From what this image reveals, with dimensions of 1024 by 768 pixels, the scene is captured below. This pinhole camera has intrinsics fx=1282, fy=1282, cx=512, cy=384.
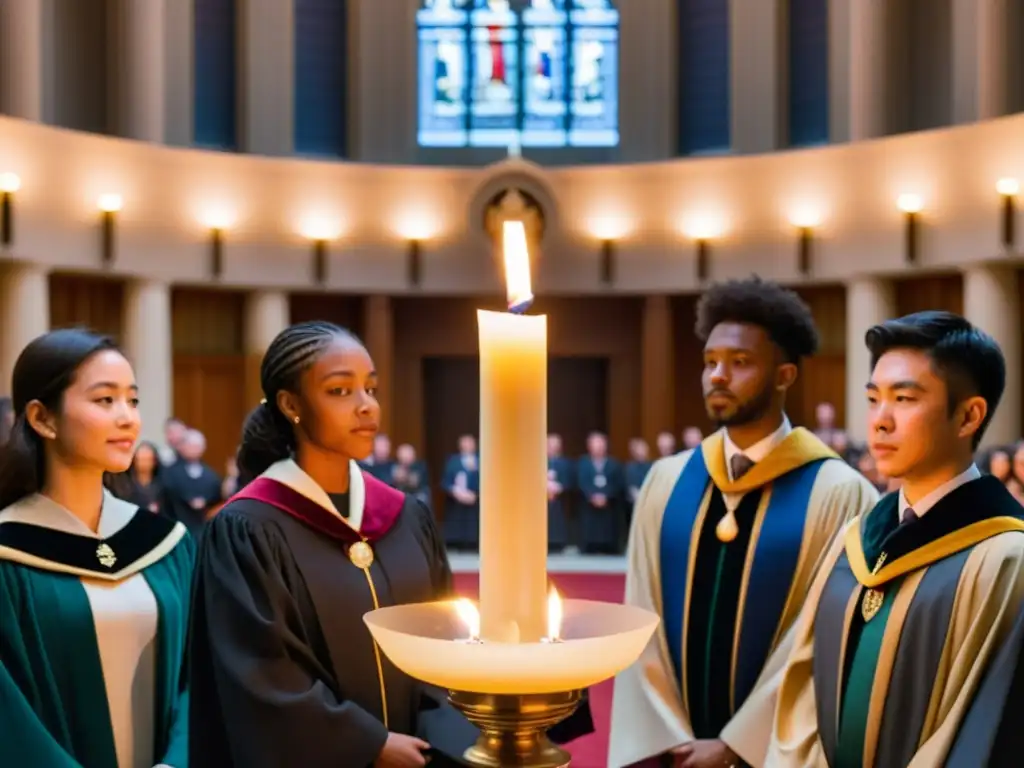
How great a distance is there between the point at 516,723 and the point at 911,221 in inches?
469

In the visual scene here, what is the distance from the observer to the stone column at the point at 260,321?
45.9 ft

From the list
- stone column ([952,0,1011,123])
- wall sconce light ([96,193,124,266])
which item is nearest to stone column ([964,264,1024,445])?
stone column ([952,0,1011,123])

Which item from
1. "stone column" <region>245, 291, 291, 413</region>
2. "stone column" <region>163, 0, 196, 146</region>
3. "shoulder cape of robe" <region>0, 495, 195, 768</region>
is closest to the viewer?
"shoulder cape of robe" <region>0, 495, 195, 768</region>

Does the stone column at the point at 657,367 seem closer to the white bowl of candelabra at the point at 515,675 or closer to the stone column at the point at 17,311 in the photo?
the stone column at the point at 17,311

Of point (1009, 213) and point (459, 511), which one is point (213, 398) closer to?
point (459, 511)

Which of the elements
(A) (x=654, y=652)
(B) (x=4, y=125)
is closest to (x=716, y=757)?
(A) (x=654, y=652)

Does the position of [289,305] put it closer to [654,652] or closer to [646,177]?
[646,177]

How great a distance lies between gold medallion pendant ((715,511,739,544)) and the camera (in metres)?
3.35

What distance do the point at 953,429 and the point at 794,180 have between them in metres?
11.4

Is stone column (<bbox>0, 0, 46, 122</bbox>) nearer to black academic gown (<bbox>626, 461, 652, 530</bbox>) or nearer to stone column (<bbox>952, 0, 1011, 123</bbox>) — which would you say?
black academic gown (<bbox>626, 461, 652, 530</bbox>)

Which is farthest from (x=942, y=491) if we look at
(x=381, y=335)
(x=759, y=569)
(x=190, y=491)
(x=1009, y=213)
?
(x=381, y=335)

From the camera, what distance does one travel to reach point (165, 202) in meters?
13.1

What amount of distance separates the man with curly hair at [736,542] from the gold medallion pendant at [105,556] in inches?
51.6

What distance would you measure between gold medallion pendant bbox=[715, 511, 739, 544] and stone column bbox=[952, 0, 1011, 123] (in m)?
10.4
